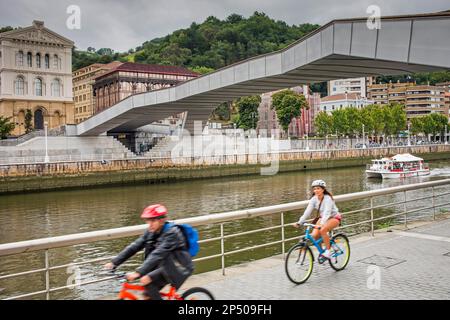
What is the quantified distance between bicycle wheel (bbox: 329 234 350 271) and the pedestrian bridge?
181 inches

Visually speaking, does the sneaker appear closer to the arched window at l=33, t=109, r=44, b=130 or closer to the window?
the window

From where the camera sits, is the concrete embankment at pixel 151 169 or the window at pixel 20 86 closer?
the concrete embankment at pixel 151 169

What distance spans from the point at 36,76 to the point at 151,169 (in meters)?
34.3

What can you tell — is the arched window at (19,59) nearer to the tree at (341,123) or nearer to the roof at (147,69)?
the roof at (147,69)

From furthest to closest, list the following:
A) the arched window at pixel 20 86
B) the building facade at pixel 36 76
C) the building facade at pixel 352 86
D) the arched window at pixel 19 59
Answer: the building facade at pixel 352 86 < the arched window at pixel 20 86 < the arched window at pixel 19 59 < the building facade at pixel 36 76

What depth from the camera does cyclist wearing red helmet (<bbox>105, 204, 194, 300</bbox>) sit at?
4895mm

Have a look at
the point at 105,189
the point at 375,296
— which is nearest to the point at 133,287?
the point at 375,296

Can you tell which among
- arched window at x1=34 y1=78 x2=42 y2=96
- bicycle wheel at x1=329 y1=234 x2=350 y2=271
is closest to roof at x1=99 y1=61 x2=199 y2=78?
arched window at x1=34 y1=78 x2=42 y2=96

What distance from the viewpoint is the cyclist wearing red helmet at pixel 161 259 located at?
4.89m

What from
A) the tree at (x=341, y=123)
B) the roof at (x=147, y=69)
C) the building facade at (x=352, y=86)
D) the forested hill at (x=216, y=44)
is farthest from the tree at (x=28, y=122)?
the building facade at (x=352, y=86)

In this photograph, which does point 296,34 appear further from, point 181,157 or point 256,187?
point 256,187

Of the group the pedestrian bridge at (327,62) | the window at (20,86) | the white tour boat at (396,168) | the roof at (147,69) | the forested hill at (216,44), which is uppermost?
the forested hill at (216,44)

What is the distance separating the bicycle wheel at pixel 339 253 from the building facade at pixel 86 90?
92630 millimetres

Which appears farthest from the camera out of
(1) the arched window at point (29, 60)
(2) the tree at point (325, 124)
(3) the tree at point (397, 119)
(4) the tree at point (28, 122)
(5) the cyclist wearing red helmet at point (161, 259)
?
(2) the tree at point (325, 124)
